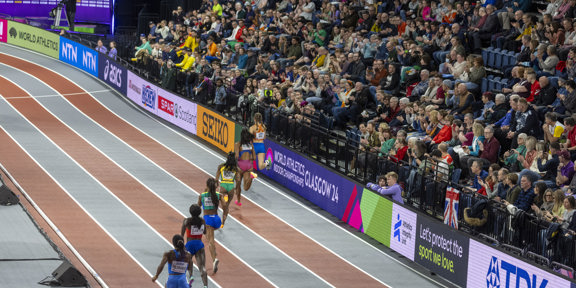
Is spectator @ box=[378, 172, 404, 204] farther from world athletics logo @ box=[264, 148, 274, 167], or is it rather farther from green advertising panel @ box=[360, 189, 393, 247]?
world athletics logo @ box=[264, 148, 274, 167]

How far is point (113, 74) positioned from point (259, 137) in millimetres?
12760

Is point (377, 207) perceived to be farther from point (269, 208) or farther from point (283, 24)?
point (283, 24)

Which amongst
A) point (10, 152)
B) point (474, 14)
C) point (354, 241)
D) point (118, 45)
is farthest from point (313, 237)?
point (118, 45)

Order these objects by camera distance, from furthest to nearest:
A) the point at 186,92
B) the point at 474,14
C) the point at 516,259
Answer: the point at 186,92, the point at 474,14, the point at 516,259

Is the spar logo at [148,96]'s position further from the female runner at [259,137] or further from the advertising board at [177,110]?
the female runner at [259,137]

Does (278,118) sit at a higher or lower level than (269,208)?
higher

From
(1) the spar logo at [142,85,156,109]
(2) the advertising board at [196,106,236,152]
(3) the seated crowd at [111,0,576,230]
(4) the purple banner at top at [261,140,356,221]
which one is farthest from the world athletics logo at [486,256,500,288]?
(1) the spar logo at [142,85,156,109]

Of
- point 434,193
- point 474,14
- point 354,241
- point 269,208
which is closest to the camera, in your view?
point 434,193

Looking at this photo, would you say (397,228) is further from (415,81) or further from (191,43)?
(191,43)

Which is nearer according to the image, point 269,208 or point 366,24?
point 269,208

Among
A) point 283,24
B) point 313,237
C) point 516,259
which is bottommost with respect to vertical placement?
point 313,237

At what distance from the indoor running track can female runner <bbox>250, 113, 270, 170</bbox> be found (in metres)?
0.65

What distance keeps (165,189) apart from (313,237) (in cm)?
422

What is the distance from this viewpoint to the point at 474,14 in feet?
71.4
